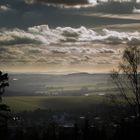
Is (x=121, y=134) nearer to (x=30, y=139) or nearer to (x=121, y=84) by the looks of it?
(x=121, y=84)

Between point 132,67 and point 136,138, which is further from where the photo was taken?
point 136,138

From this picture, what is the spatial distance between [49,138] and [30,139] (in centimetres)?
388

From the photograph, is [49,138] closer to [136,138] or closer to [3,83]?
[136,138]

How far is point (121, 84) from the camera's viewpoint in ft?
142

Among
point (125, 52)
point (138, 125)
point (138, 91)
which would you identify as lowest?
point (138, 125)

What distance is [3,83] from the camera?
3706 cm

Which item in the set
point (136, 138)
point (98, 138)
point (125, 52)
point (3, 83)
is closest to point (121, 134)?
point (98, 138)

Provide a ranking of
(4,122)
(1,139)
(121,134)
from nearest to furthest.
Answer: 1. (4,122)
2. (1,139)
3. (121,134)

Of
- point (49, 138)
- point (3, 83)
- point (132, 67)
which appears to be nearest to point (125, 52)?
point (132, 67)

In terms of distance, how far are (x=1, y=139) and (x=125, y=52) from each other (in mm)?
18193

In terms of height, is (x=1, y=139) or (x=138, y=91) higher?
(x=138, y=91)

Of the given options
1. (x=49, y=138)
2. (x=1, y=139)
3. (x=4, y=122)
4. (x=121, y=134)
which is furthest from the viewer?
(x=49, y=138)

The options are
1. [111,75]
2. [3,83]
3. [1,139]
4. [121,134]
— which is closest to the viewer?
[3,83]

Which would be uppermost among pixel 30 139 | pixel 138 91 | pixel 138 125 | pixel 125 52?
pixel 125 52
